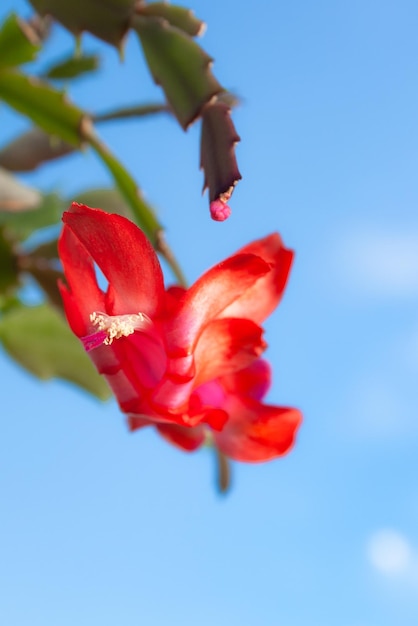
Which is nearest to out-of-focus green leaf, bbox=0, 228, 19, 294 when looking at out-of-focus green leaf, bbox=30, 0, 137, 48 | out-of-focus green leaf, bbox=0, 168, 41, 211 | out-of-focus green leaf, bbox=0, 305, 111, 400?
out-of-focus green leaf, bbox=0, 168, 41, 211

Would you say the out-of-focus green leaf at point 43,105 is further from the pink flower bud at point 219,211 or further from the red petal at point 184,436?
the pink flower bud at point 219,211

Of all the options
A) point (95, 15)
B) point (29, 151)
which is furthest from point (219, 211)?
point (29, 151)

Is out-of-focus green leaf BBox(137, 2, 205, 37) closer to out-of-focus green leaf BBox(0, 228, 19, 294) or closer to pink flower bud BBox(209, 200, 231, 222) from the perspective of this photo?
pink flower bud BBox(209, 200, 231, 222)

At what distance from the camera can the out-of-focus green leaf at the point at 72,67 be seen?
1710mm

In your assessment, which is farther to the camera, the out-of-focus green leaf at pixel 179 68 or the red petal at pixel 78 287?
the out-of-focus green leaf at pixel 179 68

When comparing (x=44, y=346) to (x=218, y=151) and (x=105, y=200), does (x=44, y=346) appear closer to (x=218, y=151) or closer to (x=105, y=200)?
(x=105, y=200)

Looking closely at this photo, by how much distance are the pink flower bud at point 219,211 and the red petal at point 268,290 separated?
161 mm

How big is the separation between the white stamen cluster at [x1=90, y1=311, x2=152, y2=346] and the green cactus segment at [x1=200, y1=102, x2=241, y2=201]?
0.11 m

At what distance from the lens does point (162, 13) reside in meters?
0.88

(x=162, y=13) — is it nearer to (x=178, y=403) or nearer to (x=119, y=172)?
(x=119, y=172)

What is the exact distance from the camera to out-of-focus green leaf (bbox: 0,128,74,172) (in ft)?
5.19

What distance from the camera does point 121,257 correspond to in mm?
603

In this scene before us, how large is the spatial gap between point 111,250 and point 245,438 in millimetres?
276


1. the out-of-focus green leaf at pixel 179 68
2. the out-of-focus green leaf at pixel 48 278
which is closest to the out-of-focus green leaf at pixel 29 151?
the out-of-focus green leaf at pixel 48 278
